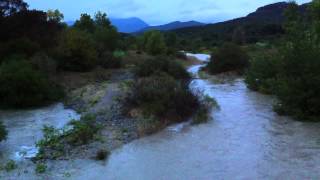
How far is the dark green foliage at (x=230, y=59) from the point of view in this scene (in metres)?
47.7

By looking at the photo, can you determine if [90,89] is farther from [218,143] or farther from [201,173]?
[201,173]

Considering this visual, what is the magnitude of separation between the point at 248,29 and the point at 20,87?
8516 centimetres

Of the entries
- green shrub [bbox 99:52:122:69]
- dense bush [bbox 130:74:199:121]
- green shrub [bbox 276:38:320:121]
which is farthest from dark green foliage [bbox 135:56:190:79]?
green shrub [bbox 276:38:320:121]

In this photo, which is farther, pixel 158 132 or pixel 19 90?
pixel 19 90

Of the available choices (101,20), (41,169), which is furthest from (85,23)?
(41,169)

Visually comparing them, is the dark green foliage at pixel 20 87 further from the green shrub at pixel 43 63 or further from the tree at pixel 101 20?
the tree at pixel 101 20

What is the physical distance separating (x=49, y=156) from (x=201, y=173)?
4.98 m

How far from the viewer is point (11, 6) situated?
44344 millimetres

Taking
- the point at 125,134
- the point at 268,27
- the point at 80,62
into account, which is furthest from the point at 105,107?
the point at 268,27

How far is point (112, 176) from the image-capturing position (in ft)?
47.0

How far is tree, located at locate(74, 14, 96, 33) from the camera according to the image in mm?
66938

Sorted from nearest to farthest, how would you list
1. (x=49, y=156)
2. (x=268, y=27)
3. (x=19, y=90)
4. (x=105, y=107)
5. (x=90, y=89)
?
1. (x=49, y=156)
2. (x=105, y=107)
3. (x=19, y=90)
4. (x=90, y=89)
5. (x=268, y=27)

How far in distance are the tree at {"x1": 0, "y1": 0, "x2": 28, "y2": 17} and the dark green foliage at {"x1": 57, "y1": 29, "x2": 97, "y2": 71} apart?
401cm

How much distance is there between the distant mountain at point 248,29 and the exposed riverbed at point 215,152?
62.6m
